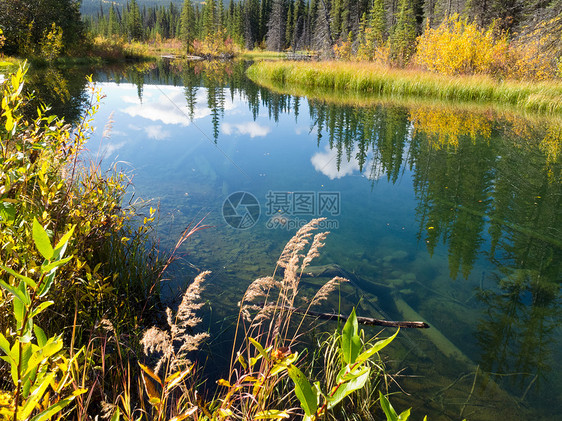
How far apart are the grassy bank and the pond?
3781 mm

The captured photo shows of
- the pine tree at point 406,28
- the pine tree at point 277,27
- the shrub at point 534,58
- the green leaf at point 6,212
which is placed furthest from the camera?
the pine tree at point 277,27

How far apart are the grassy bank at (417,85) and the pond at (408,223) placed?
3.78 meters

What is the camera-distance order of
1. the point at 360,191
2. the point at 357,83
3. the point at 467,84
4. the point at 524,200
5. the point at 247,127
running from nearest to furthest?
1. the point at 524,200
2. the point at 360,191
3. the point at 247,127
4. the point at 467,84
5. the point at 357,83

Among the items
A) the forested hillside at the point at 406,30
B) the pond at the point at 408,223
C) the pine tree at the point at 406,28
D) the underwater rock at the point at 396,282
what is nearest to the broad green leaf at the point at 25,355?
the pond at the point at 408,223

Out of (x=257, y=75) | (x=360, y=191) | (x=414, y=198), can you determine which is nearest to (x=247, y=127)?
(x=360, y=191)

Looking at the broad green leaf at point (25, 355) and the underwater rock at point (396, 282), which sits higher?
the broad green leaf at point (25, 355)

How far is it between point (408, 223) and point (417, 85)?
43.2ft

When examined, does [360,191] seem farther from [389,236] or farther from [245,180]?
[245,180]

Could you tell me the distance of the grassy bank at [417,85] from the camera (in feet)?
44.5

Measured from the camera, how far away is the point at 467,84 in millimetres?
15141

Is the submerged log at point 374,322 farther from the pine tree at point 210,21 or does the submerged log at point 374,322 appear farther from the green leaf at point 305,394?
the pine tree at point 210,21

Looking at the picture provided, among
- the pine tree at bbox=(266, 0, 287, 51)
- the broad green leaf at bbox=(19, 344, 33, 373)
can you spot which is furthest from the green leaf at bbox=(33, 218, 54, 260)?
the pine tree at bbox=(266, 0, 287, 51)

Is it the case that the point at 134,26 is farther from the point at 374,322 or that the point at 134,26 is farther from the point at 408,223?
the point at 374,322

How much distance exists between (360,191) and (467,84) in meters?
12.3
